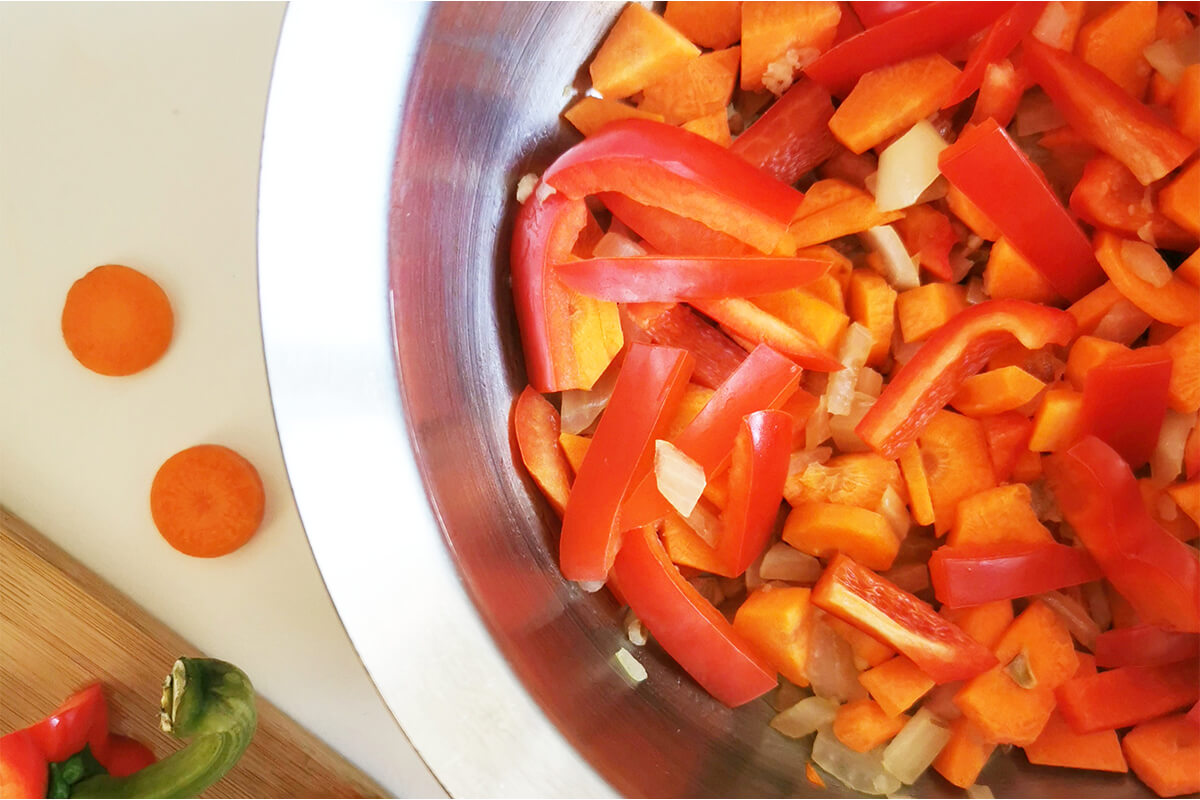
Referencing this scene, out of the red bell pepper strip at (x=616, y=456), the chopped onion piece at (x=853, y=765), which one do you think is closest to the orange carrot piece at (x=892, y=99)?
the red bell pepper strip at (x=616, y=456)

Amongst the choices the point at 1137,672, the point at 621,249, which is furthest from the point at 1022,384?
the point at 621,249

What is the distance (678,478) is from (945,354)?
376 millimetres

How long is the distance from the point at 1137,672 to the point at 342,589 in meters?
0.98

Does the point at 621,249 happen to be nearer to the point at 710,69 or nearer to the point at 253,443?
the point at 710,69

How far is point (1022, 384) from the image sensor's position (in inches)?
42.6

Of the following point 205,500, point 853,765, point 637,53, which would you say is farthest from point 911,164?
point 205,500

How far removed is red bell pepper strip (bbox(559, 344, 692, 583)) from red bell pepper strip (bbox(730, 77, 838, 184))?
294 millimetres

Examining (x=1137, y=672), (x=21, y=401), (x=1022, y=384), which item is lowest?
(x=1137, y=672)

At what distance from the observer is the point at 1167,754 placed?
3.49ft

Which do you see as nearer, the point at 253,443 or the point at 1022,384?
the point at 1022,384

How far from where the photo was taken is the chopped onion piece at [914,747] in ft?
3.62

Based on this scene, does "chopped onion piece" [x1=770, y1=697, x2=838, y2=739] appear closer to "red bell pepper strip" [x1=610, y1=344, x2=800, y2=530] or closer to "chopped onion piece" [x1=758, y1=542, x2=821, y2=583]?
"chopped onion piece" [x1=758, y1=542, x2=821, y2=583]

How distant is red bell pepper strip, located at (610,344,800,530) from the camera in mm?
1062

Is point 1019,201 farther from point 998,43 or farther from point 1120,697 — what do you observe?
point 1120,697
